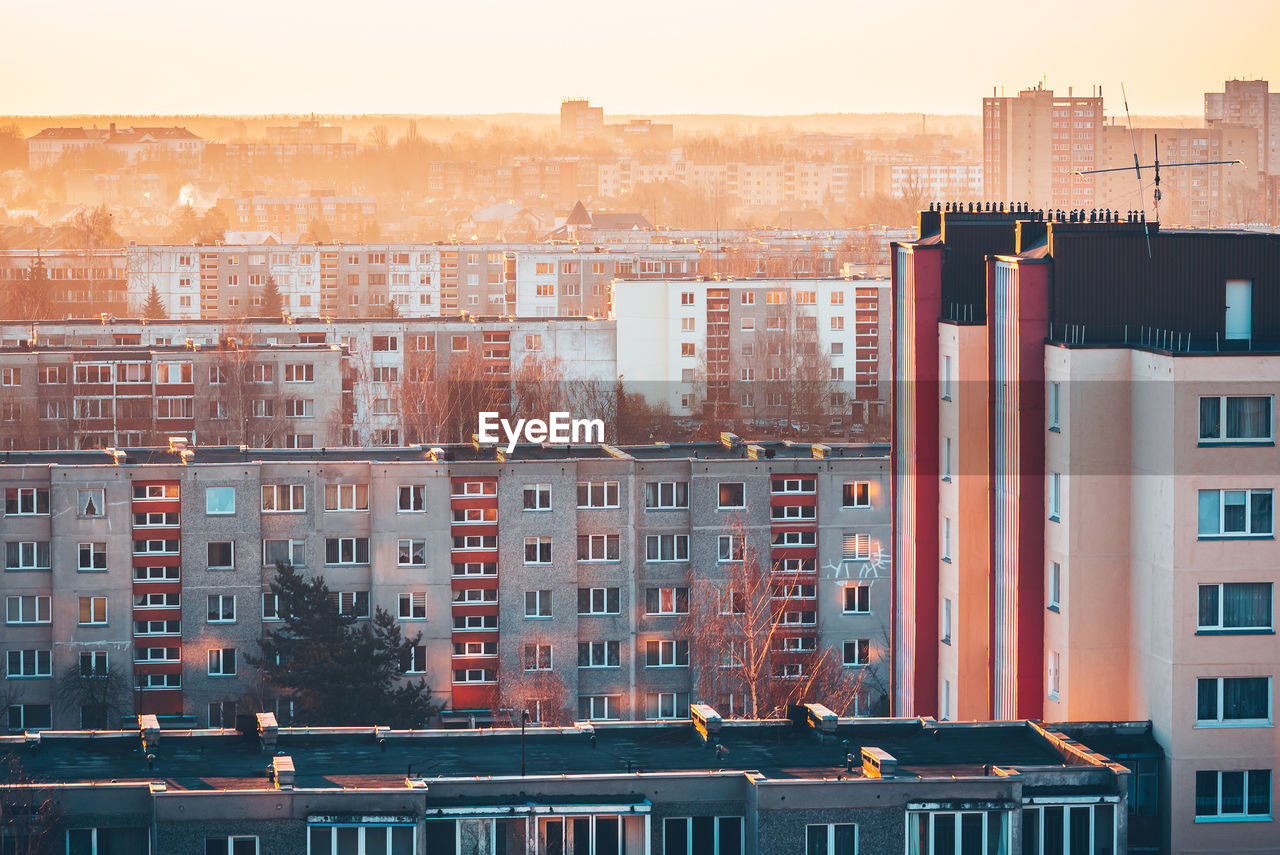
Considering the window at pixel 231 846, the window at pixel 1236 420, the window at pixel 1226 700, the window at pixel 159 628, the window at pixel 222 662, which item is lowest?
the window at pixel 222 662

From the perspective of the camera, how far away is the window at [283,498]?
28266mm

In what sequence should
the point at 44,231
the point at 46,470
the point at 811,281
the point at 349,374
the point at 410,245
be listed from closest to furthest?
1. the point at 46,470
2. the point at 349,374
3. the point at 811,281
4. the point at 410,245
5. the point at 44,231

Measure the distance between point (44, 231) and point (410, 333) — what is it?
7942 cm

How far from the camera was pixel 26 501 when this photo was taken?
2823cm

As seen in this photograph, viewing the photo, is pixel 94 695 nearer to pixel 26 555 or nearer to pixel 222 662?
pixel 222 662

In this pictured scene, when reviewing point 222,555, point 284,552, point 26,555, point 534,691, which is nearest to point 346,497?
point 284,552

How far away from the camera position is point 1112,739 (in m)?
15.5

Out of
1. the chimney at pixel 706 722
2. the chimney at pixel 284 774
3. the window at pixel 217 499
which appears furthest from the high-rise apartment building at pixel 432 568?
the chimney at pixel 284 774

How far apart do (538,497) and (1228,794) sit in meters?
14.4

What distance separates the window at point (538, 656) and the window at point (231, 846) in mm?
14504

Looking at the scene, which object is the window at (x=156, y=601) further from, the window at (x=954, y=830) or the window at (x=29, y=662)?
the window at (x=954, y=830)

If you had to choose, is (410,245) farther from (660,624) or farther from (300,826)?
(300,826)

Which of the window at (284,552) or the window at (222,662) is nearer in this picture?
the window at (222,662)

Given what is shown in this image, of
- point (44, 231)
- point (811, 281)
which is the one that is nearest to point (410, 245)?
point (811, 281)
